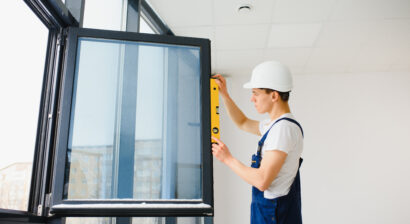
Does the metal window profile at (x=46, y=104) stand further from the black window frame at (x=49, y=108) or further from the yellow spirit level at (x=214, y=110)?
the yellow spirit level at (x=214, y=110)

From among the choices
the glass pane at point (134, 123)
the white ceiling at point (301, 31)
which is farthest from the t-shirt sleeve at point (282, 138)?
the white ceiling at point (301, 31)

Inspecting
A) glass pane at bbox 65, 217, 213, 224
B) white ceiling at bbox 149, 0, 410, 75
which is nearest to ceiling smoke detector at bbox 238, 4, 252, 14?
white ceiling at bbox 149, 0, 410, 75

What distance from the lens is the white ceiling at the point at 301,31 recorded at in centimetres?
298

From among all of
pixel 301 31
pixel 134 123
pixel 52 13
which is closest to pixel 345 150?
pixel 301 31

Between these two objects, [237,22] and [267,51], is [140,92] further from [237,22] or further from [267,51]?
[267,51]

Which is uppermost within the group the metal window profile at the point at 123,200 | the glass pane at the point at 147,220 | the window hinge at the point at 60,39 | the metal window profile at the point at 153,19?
the metal window profile at the point at 153,19

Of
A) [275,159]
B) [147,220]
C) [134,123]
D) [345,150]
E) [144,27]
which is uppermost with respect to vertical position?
[144,27]

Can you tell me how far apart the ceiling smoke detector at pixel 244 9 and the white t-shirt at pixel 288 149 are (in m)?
1.73

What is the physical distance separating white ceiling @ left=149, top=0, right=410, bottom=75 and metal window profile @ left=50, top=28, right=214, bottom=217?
1.31 meters

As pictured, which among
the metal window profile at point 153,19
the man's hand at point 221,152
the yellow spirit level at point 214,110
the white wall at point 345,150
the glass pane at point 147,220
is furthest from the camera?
the white wall at point 345,150

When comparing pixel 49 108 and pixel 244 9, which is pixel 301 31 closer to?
pixel 244 9

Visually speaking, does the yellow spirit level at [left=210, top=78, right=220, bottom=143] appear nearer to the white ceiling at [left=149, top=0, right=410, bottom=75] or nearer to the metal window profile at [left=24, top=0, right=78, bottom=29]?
the metal window profile at [left=24, top=0, right=78, bottom=29]

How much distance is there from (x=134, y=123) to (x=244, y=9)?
1684 millimetres

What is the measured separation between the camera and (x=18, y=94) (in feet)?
5.11
